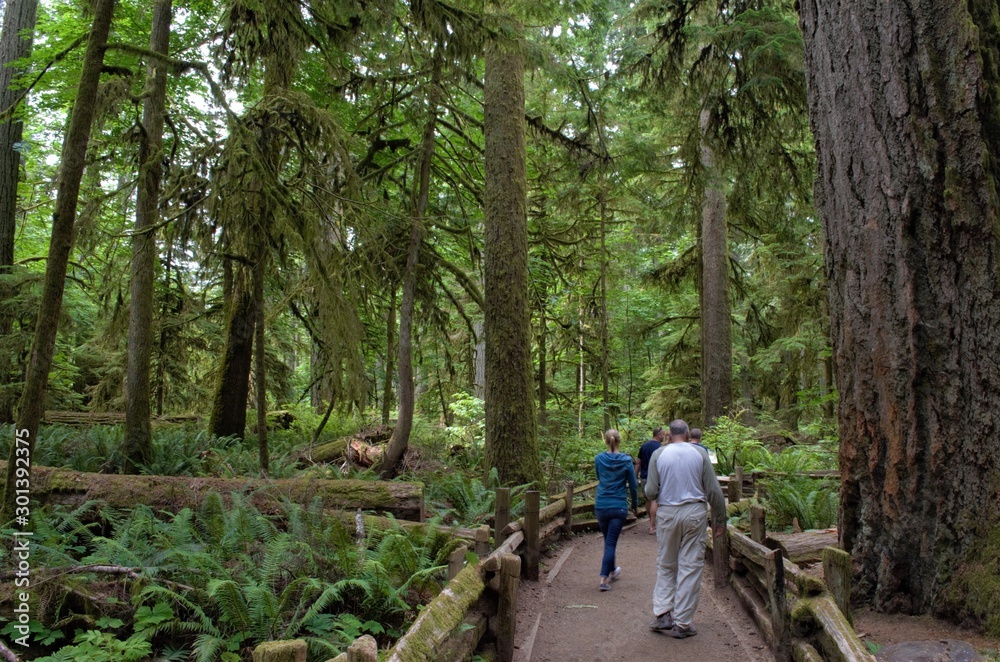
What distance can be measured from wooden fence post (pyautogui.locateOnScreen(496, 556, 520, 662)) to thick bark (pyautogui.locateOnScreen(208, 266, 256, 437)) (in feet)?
29.1

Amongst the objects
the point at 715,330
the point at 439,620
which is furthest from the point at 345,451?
the point at 715,330

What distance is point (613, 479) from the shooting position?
26.5ft

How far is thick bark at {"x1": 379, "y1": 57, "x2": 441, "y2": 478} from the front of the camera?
10.5 metres

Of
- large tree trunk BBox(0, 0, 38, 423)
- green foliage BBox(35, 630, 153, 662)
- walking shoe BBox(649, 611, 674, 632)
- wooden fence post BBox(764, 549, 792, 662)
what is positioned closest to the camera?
green foliage BBox(35, 630, 153, 662)

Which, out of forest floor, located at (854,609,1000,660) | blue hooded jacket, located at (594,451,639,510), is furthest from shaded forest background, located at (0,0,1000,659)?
blue hooded jacket, located at (594,451,639,510)

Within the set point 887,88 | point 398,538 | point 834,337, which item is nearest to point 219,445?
point 398,538

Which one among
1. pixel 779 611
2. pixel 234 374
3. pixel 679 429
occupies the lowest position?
pixel 779 611

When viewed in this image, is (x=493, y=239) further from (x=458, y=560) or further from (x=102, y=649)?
(x=102, y=649)

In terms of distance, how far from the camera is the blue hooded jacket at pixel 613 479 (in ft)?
26.2

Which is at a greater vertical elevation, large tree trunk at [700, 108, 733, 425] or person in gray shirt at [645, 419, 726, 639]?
large tree trunk at [700, 108, 733, 425]

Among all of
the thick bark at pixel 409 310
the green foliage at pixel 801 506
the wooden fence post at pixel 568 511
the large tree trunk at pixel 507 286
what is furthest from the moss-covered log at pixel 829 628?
the thick bark at pixel 409 310

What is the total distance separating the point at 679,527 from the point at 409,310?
6.19 m

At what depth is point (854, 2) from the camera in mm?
5195

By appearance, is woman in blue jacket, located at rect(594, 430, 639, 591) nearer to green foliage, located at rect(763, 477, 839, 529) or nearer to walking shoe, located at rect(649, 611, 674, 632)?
walking shoe, located at rect(649, 611, 674, 632)
